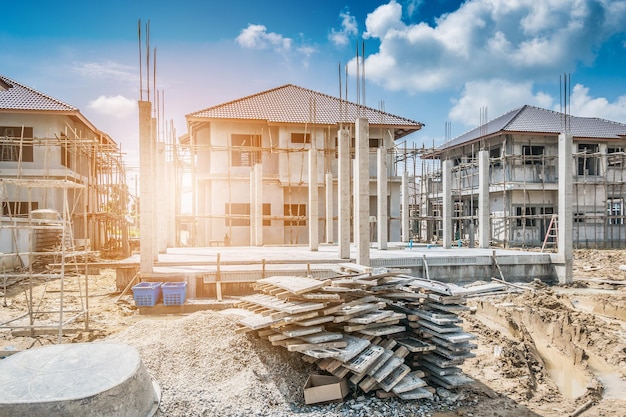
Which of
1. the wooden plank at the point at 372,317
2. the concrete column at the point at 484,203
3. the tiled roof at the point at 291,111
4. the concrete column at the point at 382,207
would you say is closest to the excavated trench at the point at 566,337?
the wooden plank at the point at 372,317

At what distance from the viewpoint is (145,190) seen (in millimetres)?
10203

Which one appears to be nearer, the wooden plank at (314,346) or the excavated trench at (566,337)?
the wooden plank at (314,346)

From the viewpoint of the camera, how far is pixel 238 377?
5.82 metres

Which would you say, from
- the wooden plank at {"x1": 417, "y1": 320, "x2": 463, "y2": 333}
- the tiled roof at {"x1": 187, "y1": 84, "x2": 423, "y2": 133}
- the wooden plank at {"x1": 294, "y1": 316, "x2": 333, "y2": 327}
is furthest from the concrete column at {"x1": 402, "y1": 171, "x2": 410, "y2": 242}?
the wooden plank at {"x1": 294, "y1": 316, "x2": 333, "y2": 327}

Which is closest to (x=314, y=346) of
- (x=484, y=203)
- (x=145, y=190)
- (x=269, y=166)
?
(x=145, y=190)

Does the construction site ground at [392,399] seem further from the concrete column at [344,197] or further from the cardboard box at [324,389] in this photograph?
the concrete column at [344,197]

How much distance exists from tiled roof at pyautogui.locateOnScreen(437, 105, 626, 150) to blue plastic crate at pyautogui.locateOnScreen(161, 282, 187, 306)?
817 inches

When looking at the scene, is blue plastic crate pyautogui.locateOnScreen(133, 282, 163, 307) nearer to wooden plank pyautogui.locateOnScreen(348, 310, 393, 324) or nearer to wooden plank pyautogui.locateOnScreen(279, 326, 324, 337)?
wooden plank pyautogui.locateOnScreen(279, 326, 324, 337)

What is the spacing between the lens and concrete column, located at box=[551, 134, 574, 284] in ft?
43.9

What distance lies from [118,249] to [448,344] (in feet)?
67.4

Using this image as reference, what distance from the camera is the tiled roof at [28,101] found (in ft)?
61.6

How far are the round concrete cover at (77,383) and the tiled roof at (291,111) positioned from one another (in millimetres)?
17114

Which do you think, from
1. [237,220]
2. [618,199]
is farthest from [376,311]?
[618,199]

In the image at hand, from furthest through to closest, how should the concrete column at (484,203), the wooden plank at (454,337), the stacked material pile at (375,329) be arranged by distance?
the concrete column at (484,203) < the wooden plank at (454,337) < the stacked material pile at (375,329)
